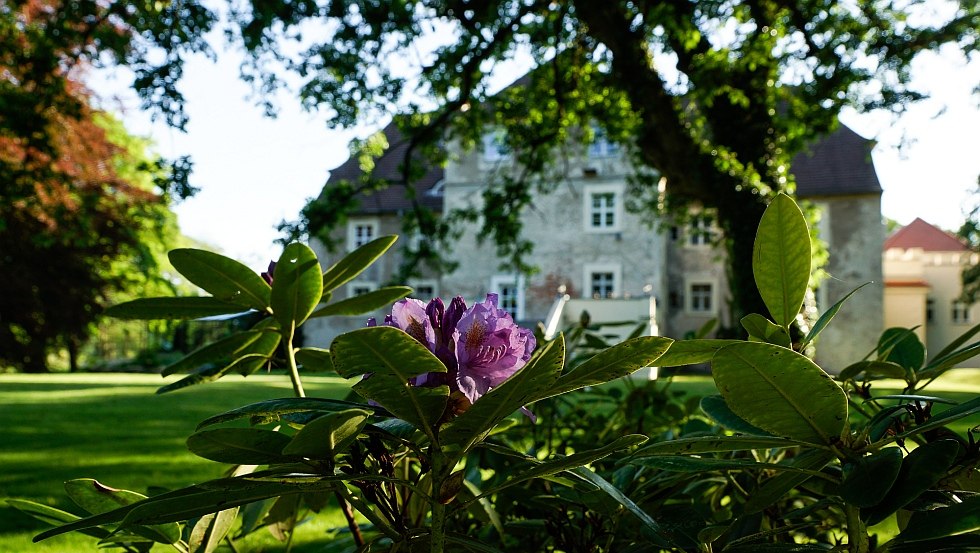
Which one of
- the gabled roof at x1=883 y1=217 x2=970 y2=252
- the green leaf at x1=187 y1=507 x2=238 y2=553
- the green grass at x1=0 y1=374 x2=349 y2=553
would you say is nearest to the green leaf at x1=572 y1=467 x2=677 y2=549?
the green leaf at x1=187 y1=507 x2=238 y2=553

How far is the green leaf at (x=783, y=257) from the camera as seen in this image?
0.52 metres

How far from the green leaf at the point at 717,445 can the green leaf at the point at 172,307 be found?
447 millimetres

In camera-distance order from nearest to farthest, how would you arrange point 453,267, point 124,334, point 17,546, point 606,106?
point 17,546
point 453,267
point 606,106
point 124,334

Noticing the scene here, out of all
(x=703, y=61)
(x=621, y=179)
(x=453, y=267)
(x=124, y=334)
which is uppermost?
(x=621, y=179)

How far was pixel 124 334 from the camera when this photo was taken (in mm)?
24703

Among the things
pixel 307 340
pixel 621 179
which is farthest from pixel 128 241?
pixel 621 179

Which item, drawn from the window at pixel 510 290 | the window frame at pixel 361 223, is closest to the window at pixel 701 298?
the window at pixel 510 290

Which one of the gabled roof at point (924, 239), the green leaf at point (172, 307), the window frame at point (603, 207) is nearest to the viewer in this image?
the green leaf at point (172, 307)

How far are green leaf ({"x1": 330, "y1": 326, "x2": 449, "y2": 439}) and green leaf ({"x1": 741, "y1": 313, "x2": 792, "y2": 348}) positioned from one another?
268 mm

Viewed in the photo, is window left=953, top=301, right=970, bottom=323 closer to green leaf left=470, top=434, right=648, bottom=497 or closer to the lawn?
the lawn

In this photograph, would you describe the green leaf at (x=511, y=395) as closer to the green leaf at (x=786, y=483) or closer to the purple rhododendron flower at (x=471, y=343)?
the purple rhododendron flower at (x=471, y=343)

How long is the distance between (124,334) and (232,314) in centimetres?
2702

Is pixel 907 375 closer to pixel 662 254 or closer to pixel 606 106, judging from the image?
pixel 606 106

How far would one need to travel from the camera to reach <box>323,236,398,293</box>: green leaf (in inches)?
29.0
